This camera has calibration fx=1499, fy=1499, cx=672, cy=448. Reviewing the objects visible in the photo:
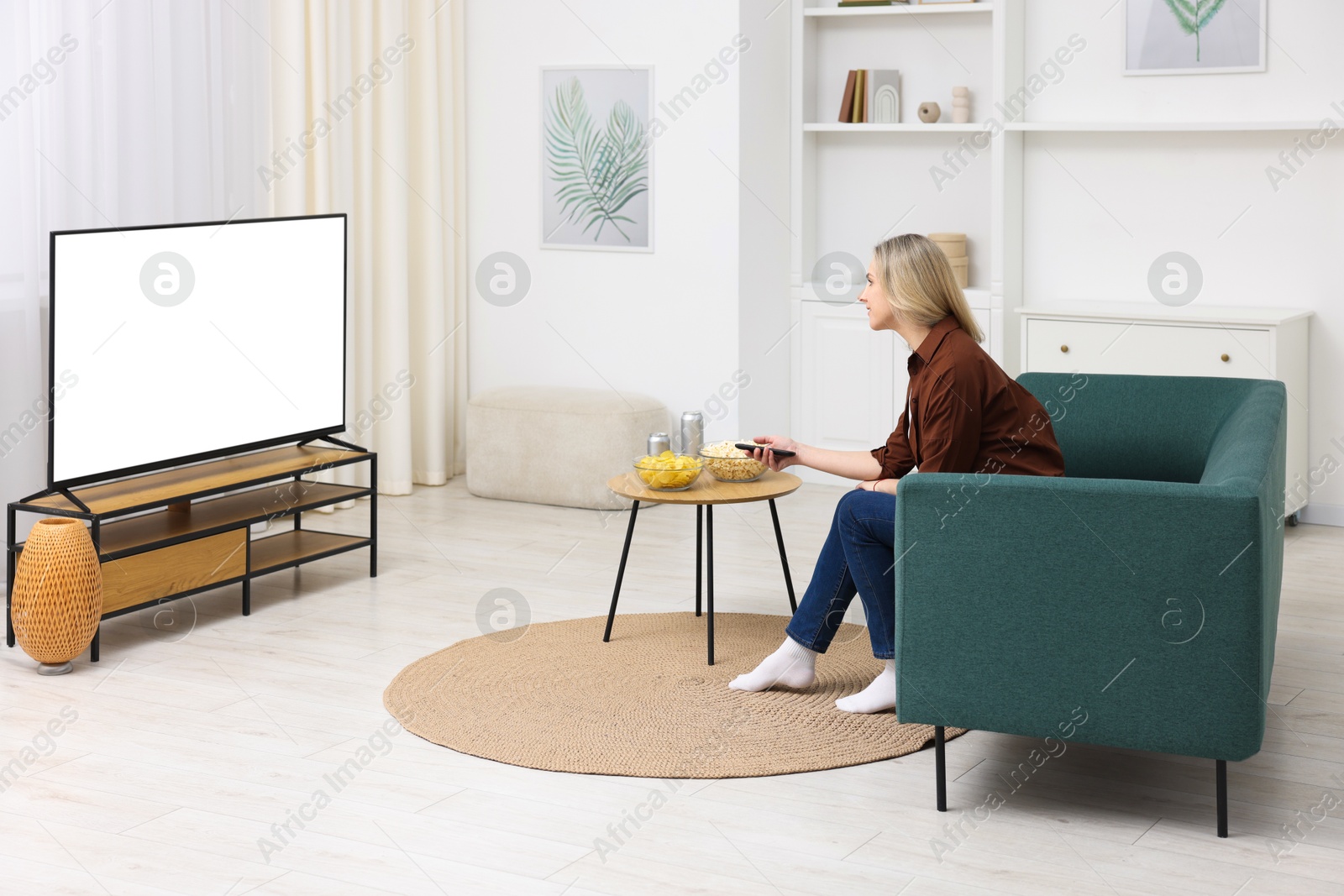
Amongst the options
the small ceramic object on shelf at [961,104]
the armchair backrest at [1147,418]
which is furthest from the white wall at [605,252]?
the armchair backrest at [1147,418]

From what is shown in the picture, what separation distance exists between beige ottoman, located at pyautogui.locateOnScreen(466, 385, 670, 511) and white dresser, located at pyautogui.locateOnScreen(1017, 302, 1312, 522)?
5.04 feet

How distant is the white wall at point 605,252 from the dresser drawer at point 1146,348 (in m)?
1.23

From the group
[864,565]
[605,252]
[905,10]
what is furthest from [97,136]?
[905,10]

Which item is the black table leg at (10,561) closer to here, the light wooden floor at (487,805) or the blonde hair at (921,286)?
the light wooden floor at (487,805)

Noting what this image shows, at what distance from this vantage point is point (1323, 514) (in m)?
5.60

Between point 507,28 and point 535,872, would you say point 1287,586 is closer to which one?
point 535,872

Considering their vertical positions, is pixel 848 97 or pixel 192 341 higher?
pixel 848 97

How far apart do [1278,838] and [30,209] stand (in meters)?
3.83

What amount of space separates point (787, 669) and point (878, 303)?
92 centimetres

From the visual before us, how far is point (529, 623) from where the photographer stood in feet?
14.1

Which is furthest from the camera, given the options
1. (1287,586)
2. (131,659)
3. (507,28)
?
(507,28)

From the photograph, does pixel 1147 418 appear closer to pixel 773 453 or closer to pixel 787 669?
pixel 773 453

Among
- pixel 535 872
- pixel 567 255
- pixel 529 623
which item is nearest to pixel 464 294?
pixel 567 255

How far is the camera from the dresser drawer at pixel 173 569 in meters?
4.08
